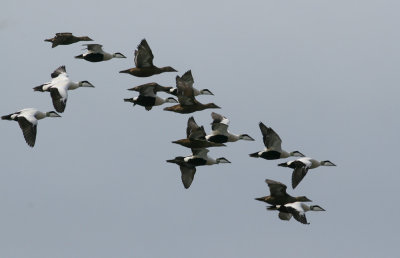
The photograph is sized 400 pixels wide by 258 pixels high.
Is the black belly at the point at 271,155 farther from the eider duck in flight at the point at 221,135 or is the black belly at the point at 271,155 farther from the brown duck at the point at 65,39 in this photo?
the brown duck at the point at 65,39

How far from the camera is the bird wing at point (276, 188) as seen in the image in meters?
65.9

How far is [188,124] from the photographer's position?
6869cm

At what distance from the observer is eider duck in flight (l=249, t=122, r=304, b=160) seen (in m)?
66.9

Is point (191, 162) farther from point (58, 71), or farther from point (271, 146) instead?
point (58, 71)

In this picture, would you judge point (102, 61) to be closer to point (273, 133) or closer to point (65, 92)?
point (65, 92)

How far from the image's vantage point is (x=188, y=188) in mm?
68250

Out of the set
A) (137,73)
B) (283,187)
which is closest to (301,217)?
(283,187)

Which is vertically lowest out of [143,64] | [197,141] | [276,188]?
[276,188]

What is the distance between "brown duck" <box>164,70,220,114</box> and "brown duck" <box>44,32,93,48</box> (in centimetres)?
469

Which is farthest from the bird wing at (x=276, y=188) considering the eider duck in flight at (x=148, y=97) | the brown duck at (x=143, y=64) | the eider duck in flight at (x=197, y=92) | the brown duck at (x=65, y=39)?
the brown duck at (x=65, y=39)

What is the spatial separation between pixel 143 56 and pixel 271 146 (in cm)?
687

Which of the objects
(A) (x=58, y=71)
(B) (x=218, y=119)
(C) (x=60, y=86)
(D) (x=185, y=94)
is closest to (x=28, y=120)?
(C) (x=60, y=86)

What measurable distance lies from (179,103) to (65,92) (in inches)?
202

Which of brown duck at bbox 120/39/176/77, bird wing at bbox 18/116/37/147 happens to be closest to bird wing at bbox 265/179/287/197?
brown duck at bbox 120/39/176/77
